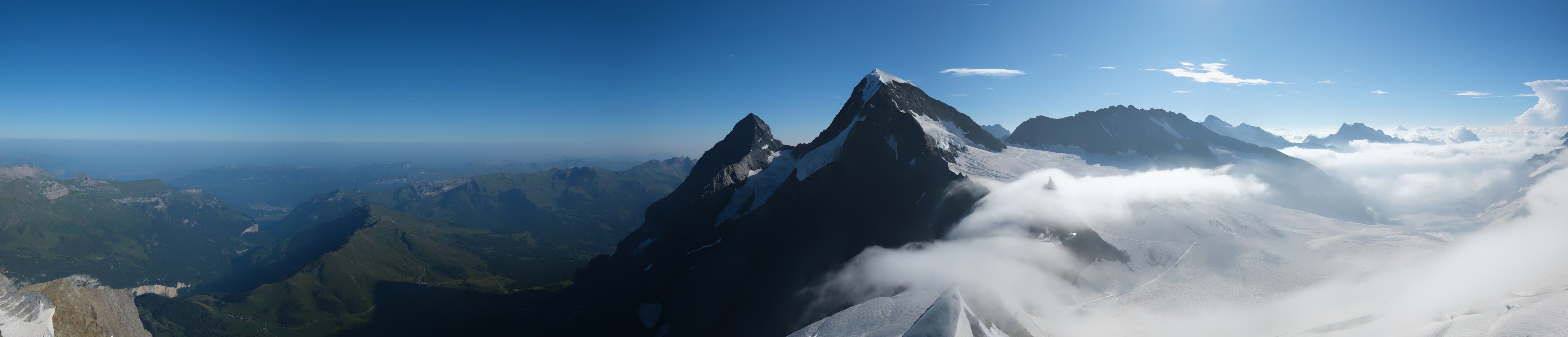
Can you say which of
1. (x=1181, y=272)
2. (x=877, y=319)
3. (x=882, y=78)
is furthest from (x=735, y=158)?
(x=877, y=319)

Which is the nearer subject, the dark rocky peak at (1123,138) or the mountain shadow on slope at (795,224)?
the mountain shadow on slope at (795,224)

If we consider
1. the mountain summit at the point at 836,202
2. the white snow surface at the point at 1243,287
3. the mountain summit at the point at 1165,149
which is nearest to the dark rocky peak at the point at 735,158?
the mountain summit at the point at 836,202

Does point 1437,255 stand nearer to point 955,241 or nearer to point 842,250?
point 955,241

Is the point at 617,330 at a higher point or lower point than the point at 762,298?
lower

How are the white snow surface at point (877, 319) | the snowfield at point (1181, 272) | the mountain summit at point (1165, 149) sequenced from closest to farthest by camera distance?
1. the white snow surface at point (877, 319)
2. the snowfield at point (1181, 272)
3. the mountain summit at point (1165, 149)

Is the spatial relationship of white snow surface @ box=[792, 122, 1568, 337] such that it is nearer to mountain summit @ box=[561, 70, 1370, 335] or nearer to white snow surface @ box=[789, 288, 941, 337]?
white snow surface @ box=[789, 288, 941, 337]

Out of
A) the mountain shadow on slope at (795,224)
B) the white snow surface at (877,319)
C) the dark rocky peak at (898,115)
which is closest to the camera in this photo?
the white snow surface at (877,319)

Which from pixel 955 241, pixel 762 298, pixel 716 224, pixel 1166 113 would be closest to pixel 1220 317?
pixel 955 241

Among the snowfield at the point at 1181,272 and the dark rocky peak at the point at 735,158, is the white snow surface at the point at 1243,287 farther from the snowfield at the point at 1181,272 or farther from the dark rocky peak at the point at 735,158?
the dark rocky peak at the point at 735,158
